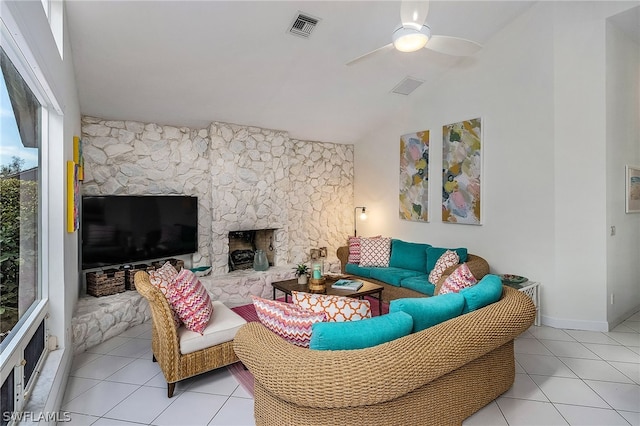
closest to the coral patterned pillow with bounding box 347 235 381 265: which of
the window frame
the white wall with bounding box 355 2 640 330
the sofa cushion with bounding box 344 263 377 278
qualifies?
the sofa cushion with bounding box 344 263 377 278

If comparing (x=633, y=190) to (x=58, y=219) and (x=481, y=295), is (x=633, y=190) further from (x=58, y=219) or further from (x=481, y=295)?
(x=58, y=219)

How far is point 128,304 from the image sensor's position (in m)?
3.58

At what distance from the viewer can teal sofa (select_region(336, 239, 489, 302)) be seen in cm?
386

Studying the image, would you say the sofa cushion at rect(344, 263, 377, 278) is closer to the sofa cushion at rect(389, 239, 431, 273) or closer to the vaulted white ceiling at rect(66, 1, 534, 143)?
the sofa cushion at rect(389, 239, 431, 273)

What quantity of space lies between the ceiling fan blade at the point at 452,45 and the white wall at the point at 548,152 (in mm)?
1413

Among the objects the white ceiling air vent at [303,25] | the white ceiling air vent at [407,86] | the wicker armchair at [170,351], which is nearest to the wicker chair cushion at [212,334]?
the wicker armchair at [170,351]

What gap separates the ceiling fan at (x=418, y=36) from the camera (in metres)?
2.33

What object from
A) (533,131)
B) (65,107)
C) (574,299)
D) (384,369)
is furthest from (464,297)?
(65,107)

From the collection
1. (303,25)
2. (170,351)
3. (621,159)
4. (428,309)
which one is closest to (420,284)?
(428,309)

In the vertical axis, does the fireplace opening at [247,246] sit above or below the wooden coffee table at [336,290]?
above

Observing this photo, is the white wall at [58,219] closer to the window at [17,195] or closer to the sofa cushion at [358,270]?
the window at [17,195]

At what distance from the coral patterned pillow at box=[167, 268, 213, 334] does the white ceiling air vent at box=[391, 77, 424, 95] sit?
386 cm

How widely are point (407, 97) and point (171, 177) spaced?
366cm

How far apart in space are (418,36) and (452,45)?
52 centimetres
